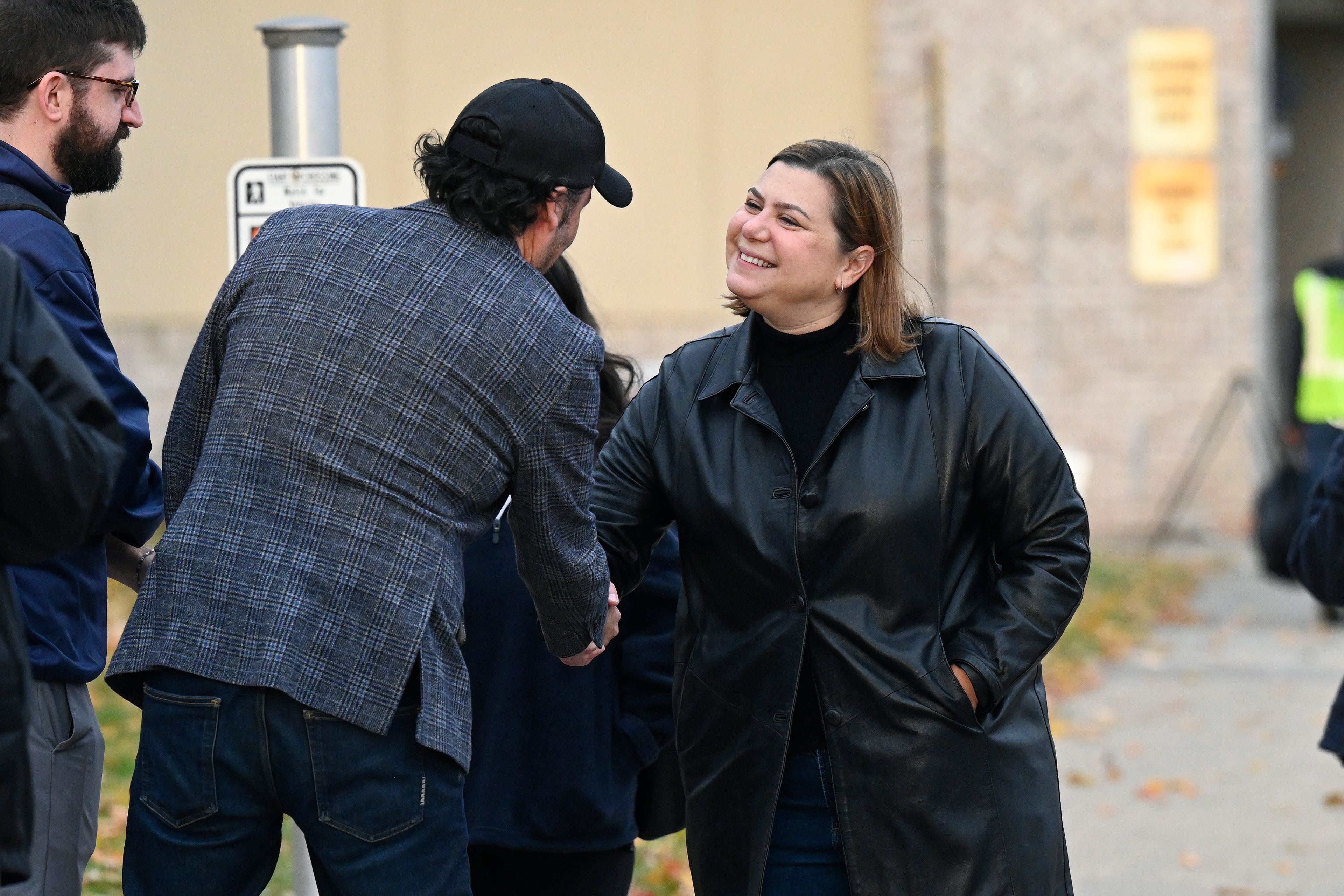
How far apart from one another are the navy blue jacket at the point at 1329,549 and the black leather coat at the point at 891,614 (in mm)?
846

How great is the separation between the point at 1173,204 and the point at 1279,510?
4.90 metres

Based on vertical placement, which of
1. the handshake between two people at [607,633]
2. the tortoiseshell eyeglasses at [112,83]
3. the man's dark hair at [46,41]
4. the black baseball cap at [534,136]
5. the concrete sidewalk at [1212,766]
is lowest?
the concrete sidewalk at [1212,766]

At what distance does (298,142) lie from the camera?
13.0 ft

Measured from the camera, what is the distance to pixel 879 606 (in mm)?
3059

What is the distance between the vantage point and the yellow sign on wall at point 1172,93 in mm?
13086

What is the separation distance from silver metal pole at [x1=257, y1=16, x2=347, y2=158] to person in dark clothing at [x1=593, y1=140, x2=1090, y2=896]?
4.10 feet

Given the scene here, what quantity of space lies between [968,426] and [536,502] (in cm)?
90

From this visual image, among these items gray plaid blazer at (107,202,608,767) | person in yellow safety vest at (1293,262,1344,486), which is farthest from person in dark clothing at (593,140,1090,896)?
person in yellow safety vest at (1293,262,1344,486)

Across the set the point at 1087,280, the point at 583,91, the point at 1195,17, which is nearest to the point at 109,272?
the point at 583,91

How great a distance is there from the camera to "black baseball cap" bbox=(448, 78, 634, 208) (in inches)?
105

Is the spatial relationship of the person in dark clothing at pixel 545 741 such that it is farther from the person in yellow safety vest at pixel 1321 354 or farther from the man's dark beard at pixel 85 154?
the person in yellow safety vest at pixel 1321 354

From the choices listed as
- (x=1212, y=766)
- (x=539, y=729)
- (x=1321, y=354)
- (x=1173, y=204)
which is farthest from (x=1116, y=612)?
(x=539, y=729)

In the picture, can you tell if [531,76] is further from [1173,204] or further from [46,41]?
[46,41]

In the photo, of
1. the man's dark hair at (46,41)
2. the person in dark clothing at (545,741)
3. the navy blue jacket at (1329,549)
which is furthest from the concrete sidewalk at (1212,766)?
the man's dark hair at (46,41)
